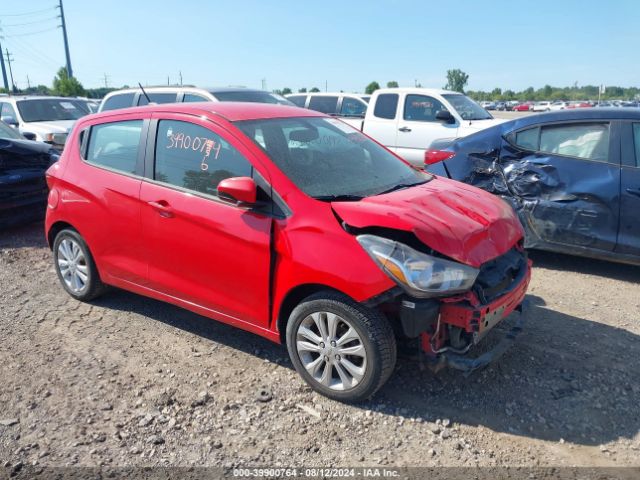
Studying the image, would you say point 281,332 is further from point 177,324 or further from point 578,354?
point 578,354

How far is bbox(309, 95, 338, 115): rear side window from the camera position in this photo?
13.5 m

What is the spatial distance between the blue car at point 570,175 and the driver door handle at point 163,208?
340 centimetres

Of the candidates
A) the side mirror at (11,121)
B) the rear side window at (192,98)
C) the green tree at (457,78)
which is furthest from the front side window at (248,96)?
the green tree at (457,78)

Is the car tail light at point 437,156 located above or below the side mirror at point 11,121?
below

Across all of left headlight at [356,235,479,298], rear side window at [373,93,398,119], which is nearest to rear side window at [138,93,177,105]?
rear side window at [373,93,398,119]

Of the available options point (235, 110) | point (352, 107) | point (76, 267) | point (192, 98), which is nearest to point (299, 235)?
point (235, 110)

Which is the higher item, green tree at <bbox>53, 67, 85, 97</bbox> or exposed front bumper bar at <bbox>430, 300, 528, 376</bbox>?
green tree at <bbox>53, 67, 85, 97</bbox>

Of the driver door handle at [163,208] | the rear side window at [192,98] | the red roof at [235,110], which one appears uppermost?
the rear side window at [192,98]

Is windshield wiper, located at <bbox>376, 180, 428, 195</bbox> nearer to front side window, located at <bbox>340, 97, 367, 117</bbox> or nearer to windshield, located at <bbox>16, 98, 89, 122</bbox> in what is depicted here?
front side window, located at <bbox>340, 97, 367, 117</bbox>

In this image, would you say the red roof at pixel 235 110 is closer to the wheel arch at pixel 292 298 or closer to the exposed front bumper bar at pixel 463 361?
the wheel arch at pixel 292 298

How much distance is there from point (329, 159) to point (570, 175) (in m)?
2.79

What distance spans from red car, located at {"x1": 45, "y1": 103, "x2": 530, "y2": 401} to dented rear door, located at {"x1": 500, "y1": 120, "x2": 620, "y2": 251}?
1.79 m

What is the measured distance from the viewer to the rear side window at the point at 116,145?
4148 mm

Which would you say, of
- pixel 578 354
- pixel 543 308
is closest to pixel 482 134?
pixel 543 308
